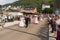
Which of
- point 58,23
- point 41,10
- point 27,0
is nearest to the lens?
point 58,23

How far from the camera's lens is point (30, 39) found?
15.1m

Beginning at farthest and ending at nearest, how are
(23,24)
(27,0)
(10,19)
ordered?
(27,0), (10,19), (23,24)

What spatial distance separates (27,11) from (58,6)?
3399 inches

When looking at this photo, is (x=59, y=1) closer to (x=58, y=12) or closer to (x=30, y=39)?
(x=58, y=12)

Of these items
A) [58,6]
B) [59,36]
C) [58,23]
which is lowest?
[59,36]

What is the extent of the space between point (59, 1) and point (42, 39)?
385 inches

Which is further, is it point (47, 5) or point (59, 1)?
point (47, 5)

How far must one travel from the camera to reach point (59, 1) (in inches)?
198

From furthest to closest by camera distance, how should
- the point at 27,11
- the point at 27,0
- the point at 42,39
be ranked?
the point at 27,0, the point at 27,11, the point at 42,39

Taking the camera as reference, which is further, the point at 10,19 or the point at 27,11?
the point at 27,11

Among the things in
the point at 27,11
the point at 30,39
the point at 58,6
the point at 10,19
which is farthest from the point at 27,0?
the point at 58,6

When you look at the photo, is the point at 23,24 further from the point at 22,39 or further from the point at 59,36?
the point at 59,36

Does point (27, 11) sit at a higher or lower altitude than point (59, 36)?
lower

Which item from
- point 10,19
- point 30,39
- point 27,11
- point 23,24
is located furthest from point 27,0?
point 30,39
